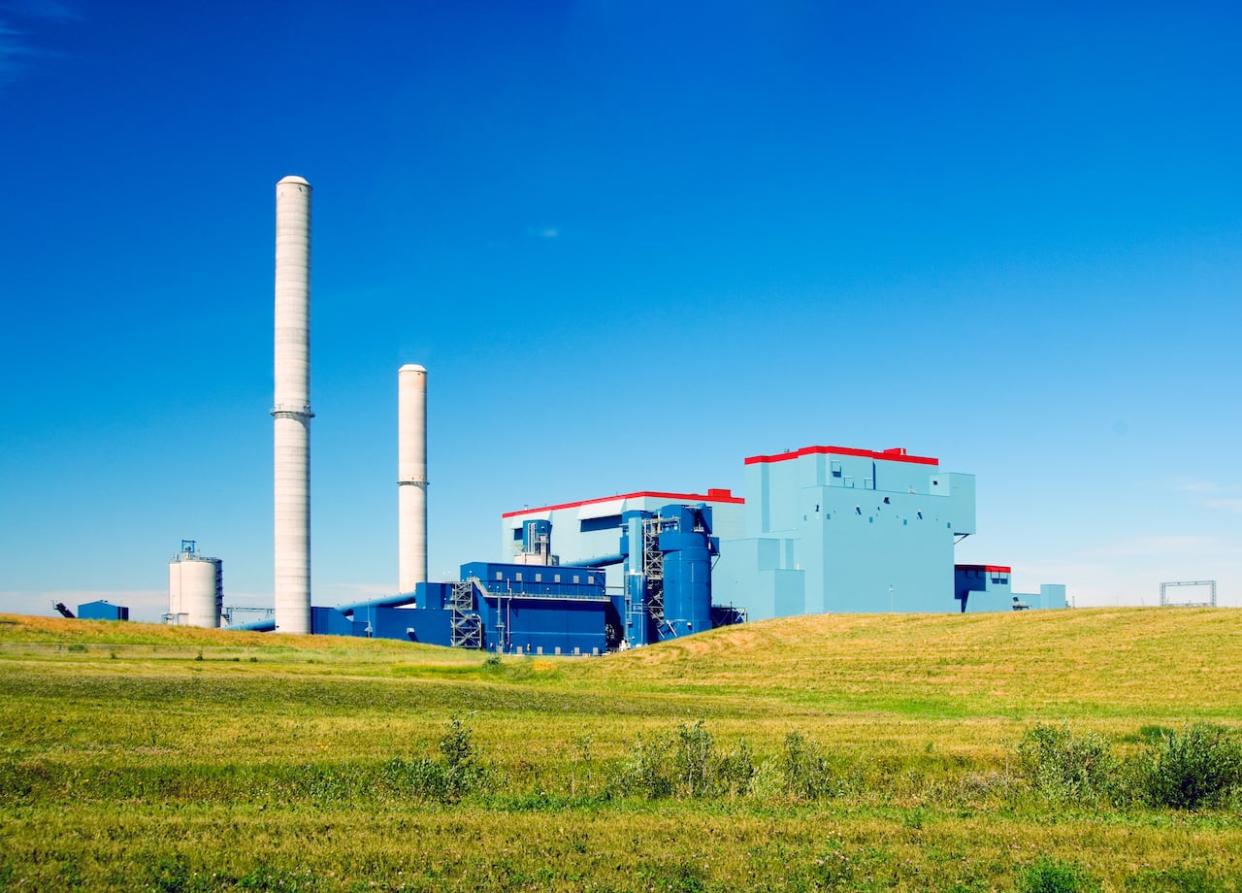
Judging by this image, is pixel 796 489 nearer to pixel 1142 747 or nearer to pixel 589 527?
pixel 589 527

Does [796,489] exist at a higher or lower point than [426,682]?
higher

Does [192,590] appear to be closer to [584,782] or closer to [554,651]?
[554,651]

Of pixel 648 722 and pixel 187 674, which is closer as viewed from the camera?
pixel 648 722

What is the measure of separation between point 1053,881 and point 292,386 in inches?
3090

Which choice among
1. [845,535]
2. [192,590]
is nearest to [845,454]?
[845,535]

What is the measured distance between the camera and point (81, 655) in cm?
6906

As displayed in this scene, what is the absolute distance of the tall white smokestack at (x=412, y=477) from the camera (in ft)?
342

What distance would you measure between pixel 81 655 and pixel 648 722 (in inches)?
1635

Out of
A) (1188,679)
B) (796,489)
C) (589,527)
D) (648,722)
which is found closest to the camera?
(648,722)

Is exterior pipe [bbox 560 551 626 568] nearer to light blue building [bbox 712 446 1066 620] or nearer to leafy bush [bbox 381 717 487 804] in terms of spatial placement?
light blue building [bbox 712 446 1066 620]

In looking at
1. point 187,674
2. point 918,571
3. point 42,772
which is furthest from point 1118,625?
point 42,772

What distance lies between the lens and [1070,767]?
26062mm

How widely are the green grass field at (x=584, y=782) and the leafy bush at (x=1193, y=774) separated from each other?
88 cm

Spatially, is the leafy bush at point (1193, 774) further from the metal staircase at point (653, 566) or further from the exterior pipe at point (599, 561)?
the exterior pipe at point (599, 561)
